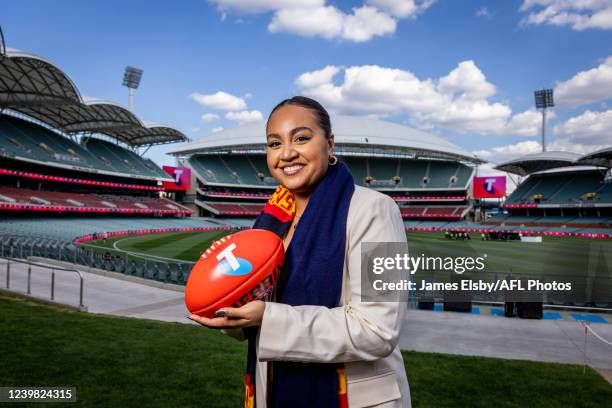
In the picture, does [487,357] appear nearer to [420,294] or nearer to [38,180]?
[420,294]

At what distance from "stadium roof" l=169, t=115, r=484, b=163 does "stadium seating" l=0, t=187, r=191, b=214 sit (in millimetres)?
15693

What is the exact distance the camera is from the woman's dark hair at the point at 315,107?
1.70 meters

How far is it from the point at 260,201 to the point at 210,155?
14.6 m

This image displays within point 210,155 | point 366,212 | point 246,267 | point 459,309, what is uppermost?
point 210,155

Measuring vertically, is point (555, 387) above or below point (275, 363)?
below

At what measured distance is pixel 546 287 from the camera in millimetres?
11336

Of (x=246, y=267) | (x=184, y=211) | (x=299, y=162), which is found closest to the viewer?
(x=246, y=267)

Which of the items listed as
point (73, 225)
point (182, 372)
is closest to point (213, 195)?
point (73, 225)

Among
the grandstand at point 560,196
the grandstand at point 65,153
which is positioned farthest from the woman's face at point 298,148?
the grandstand at point 560,196

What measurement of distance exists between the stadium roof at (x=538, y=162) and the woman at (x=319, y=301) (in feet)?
202

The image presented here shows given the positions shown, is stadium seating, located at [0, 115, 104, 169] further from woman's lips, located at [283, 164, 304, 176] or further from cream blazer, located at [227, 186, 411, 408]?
cream blazer, located at [227, 186, 411, 408]

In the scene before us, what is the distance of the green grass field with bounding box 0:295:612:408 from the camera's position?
4488 mm

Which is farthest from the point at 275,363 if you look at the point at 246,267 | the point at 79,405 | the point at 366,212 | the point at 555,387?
the point at 555,387

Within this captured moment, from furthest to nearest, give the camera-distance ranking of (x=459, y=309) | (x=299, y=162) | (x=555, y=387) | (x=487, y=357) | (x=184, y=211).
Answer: (x=184, y=211) → (x=459, y=309) → (x=487, y=357) → (x=555, y=387) → (x=299, y=162)
